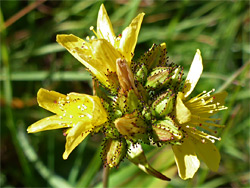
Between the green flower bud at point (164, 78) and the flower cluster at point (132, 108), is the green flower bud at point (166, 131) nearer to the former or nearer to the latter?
the flower cluster at point (132, 108)

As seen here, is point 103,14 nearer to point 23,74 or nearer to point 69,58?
point 23,74

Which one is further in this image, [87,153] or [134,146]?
[87,153]

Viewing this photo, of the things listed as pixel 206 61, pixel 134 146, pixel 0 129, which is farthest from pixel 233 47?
pixel 0 129

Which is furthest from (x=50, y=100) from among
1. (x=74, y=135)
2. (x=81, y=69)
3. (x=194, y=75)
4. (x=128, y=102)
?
(x=81, y=69)

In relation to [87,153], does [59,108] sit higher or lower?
higher

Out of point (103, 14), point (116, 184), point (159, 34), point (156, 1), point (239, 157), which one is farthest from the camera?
point (156, 1)

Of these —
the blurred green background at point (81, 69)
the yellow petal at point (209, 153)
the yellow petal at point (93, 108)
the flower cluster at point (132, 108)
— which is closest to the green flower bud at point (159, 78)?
the flower cluster at point (132, 108)

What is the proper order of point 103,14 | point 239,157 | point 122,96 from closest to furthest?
point 122,96 → point 103,14 → point 239,157
